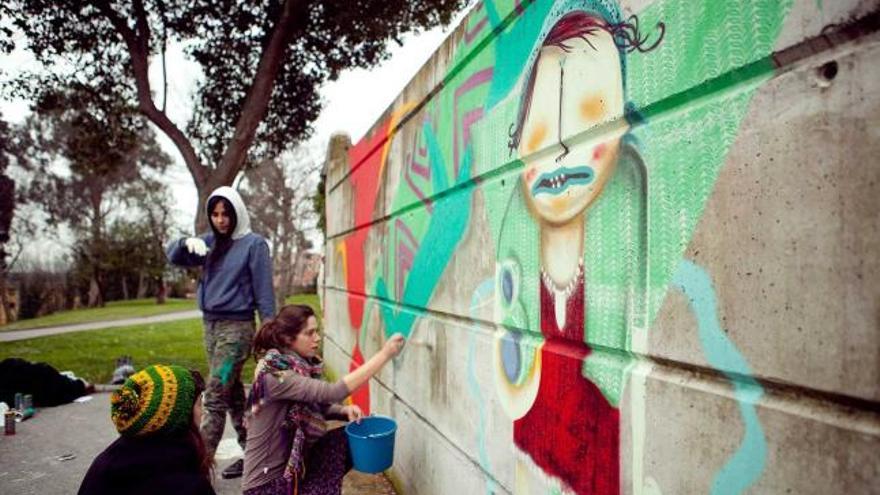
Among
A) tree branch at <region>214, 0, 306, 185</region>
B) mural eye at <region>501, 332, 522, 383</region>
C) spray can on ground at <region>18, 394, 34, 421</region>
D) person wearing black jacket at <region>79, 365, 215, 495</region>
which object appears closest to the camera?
person wearing black jacket at <region>79, 365, 215, 495</region>

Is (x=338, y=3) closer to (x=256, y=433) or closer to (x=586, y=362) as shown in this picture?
(x=256, y=433)

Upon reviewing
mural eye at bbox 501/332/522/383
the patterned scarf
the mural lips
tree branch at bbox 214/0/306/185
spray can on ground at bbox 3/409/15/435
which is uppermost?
tree branch at bbox 214/0/306/185

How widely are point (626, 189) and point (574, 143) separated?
0.30 metres

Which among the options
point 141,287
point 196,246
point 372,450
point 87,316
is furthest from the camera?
point 141,287

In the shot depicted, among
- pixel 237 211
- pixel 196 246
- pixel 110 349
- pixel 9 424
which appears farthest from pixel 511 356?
pixel 110 349

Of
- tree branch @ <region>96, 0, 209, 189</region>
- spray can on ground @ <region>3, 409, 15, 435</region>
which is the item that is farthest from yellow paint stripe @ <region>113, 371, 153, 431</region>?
tree branch @ <region>96, 0, 209, 189</region>

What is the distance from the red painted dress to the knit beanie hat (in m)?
1.16

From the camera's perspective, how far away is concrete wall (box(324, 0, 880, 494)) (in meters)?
0.89

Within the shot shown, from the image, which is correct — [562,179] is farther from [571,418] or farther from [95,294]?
[95,294]

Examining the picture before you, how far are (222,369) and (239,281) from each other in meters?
0.60

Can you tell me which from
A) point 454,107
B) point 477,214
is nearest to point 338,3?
point 454,107

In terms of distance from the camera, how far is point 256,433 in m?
2.62

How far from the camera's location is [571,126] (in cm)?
166

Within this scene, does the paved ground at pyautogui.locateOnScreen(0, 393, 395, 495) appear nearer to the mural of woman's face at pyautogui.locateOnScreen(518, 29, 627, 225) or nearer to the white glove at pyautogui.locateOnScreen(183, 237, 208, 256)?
the white glove at pyautogui.locateOnScreen(183, 237, 208, 256)
